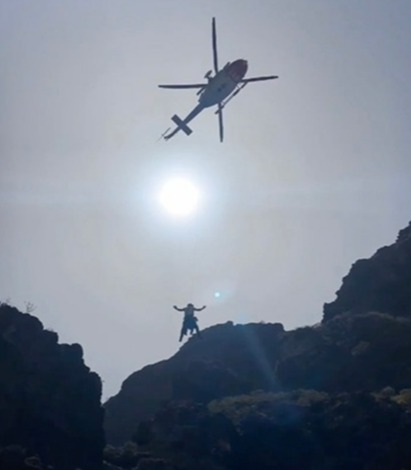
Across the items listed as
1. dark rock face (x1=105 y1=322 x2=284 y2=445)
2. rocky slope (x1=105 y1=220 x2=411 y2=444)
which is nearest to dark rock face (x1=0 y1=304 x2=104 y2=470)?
rocky slope (x1=105 y1=220 x2=411 y2=444)

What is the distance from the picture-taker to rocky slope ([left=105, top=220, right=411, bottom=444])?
50.7 meters

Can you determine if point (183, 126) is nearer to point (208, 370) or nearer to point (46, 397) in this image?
point (208, 370)

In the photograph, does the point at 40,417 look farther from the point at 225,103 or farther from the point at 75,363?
the point at 225,103

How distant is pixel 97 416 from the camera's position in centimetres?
4288

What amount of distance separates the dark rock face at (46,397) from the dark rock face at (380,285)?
23.4m

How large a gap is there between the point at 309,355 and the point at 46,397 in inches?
753

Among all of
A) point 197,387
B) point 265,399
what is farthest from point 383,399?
point 197,387

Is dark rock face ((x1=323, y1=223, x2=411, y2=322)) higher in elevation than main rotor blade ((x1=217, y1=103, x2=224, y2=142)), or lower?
lower

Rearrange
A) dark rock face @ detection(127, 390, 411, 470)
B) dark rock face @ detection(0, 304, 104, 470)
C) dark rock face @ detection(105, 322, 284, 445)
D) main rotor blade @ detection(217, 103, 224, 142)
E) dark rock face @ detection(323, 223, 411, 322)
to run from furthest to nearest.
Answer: dark rock face @ detection(323, 223, 411, 322) < dark rock face @ detection(105, 322, 284, 445) < main rotor blade @ detection(217, 103, 224, 142) < dark rock face @ detection(127, 390, 411, 470) < dark rock face @ detection(0, 304, 104, 470)

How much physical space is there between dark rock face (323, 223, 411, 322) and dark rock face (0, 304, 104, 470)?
23.4m

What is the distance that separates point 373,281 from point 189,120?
63.4 ft

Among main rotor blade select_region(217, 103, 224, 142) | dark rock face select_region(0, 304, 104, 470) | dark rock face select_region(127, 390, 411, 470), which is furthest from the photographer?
main rotor blade select_region(217, 103, 224, 142)

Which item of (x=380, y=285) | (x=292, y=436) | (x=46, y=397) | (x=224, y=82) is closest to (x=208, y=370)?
(x=292, y=436)

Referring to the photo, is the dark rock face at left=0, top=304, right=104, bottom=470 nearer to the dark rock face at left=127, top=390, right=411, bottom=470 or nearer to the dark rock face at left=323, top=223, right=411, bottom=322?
the dark rock face at left=127, top=390, right=411, bottom=470
